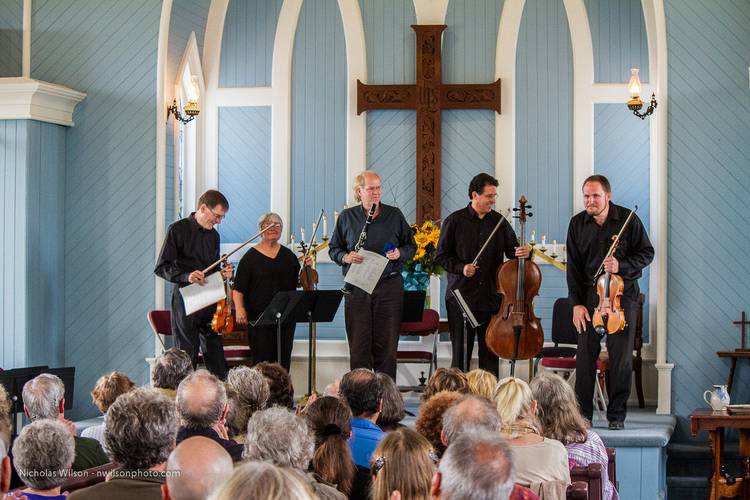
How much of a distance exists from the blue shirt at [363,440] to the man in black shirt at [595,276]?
283cm

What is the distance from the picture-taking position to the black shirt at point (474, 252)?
7215 mm

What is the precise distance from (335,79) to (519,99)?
1634 mm

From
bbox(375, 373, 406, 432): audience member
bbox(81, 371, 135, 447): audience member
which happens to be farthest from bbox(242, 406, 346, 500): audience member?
bbox(81, 371, 135, 447): audience member

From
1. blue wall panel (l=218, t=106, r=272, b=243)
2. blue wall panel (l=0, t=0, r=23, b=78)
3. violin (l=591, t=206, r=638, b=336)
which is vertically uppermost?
blue wall panel (l=0, t=0, r=23, b=78)

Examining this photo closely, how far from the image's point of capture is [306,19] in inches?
384

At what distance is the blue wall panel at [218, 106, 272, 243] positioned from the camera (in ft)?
31.8

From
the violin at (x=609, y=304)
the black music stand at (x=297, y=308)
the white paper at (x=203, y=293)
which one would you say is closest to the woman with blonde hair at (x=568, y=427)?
the violin at (x=609, y=304)

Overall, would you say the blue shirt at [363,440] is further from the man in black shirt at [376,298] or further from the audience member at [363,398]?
the man in black shirt at [376,298]

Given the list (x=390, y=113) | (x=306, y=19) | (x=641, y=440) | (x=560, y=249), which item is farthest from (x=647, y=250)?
(x=306, y=19)

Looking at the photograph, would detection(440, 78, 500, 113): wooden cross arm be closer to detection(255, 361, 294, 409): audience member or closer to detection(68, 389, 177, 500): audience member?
detection(255, 361, 294, 409): audience member

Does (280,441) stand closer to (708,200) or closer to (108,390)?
(108,390)

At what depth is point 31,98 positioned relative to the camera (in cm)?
834

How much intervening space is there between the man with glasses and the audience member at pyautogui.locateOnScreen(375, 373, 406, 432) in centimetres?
291

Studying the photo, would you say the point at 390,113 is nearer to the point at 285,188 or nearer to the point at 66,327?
the point at 285,188
